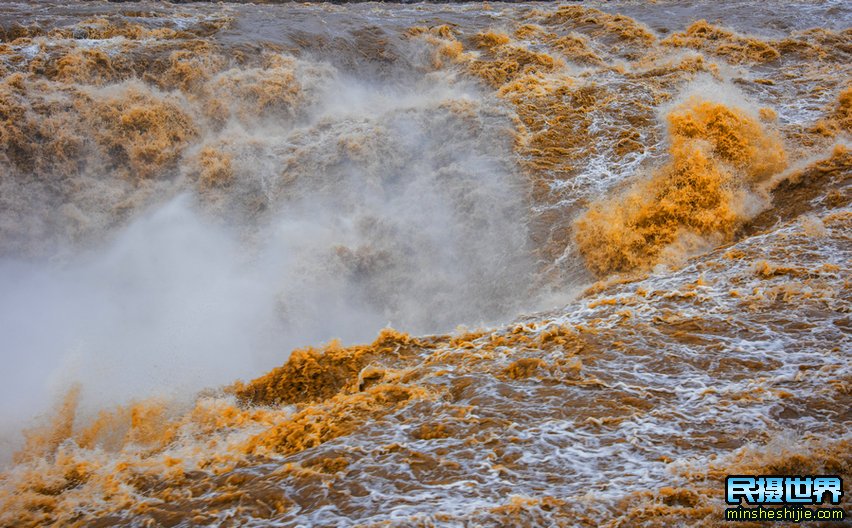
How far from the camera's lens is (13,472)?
4688mm

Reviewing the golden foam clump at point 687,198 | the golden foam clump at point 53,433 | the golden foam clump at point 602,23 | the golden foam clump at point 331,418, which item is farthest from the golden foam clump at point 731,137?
the golden foam clump at point 53,433

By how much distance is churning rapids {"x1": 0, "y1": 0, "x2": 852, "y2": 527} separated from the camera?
12.9ft

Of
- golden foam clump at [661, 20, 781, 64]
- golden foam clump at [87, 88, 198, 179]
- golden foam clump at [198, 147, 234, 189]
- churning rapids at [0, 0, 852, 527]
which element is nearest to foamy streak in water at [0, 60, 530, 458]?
churning rapids at [0, 0, 852, 527]

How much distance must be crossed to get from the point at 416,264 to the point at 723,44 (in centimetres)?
856

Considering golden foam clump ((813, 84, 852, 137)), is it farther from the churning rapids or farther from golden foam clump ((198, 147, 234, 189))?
golden foam clump ((198, 147, 234, 189))

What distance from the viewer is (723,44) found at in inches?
476

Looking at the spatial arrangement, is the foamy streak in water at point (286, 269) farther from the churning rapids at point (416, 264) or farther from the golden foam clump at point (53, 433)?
the golden foam clump at point (53, 433)

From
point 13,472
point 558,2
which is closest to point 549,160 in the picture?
point 13,472

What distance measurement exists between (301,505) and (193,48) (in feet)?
31.3

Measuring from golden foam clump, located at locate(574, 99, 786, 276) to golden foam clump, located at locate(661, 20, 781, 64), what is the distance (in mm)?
3707

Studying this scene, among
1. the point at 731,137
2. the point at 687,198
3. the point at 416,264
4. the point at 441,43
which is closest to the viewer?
the point at 687,198

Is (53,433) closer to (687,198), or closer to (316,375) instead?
(316,375)

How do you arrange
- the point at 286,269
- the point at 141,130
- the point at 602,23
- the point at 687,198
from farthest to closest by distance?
the point at 602,23
the point at 141,130
the point at 286,269
the point at 687,198

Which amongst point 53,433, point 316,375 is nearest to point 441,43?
point 316,375
